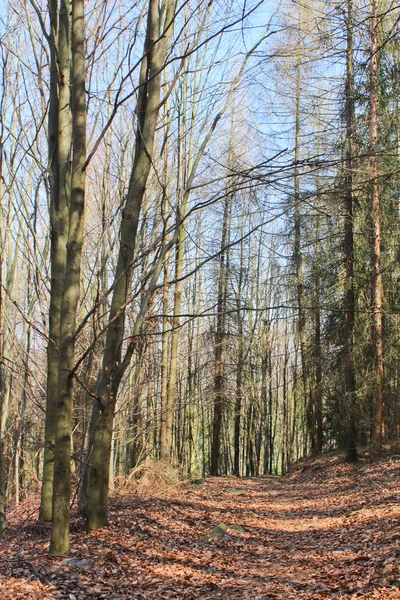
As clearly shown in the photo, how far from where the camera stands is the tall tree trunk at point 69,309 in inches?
194

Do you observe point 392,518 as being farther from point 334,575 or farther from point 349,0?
point 349,0

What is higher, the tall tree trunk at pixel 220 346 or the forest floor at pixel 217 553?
the tall tree trunk at pixel 220 346

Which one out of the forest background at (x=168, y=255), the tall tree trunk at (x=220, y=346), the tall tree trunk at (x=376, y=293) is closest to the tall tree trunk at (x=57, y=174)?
the forest background at (x=168, y=255)

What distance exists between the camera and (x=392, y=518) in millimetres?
6816

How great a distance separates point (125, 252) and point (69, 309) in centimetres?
134

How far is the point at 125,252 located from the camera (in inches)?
243

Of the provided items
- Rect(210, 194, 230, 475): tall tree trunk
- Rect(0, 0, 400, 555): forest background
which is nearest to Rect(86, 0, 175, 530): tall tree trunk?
Rect(0, 0, 400, 555): forest background

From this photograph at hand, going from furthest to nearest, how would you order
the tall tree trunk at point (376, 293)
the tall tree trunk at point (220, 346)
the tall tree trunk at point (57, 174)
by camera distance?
the tall tree trunk at point (220, 346), the tall tree trunk at point (376, 293), the tall tree trunk at point (57, 174)

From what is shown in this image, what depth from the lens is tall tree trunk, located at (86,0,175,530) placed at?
5.87 m

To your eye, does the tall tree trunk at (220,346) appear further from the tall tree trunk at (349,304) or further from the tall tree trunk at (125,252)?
the tall tree trunk at (125,252)

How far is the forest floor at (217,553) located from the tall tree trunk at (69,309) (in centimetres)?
40

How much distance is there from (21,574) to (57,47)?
5.00 metres

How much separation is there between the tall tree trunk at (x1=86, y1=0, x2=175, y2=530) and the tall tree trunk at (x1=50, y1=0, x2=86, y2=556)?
0.87 metres

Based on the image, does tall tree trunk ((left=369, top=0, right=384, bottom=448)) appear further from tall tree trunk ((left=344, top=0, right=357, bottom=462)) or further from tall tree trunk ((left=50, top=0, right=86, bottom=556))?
tall tree trunk ((left=50, top=0, right=86, bottom=556))
